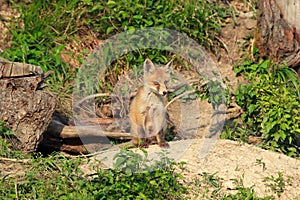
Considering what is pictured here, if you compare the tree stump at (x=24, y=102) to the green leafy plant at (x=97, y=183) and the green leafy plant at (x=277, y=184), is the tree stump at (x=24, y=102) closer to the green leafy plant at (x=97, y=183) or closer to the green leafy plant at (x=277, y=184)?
the green leafy plant at (x=97, y=183)

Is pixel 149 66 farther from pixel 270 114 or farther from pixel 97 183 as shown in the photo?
pixel 97 183

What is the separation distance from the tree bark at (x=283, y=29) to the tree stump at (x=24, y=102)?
385 centimetres

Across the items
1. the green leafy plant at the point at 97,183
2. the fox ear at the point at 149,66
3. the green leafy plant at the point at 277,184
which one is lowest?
the green leafy plant at the point at 277,184

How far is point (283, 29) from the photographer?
891 cm

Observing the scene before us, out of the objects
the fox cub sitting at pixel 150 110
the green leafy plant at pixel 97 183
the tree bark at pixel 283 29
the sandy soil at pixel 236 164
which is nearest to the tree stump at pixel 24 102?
the sandy soil at pixel 236 164

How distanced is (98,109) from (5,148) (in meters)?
2.29

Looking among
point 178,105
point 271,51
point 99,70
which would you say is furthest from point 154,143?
point 271,51

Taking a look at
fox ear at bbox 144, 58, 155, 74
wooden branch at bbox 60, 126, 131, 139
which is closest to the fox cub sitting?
fox ear at bbox 144, 58, 155, 74

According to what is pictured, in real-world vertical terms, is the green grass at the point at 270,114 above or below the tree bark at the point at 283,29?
below

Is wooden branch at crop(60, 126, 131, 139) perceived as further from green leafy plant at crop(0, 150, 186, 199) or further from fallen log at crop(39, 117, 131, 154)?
green leafy plant at crop(0, 150, 186, 199)

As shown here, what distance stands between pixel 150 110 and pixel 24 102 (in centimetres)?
166

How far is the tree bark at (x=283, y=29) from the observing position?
8867 mm

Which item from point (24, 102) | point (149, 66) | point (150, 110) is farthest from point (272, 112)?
point (24, 102)

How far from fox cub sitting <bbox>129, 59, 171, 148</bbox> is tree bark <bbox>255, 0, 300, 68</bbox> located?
2.25 m
